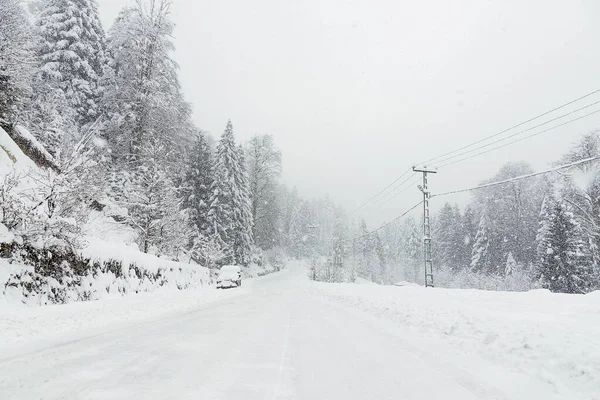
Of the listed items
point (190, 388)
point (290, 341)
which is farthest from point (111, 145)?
point (190, 388)

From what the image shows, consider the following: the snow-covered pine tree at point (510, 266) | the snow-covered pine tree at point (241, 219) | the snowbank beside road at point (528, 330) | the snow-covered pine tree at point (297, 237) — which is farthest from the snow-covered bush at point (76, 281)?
the snow-covered pine tree at point (297, 237)

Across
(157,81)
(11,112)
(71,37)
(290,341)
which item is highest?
(71,37)

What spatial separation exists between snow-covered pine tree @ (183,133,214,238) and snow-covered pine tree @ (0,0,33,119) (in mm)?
20084

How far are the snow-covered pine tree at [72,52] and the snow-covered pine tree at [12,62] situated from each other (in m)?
5.66

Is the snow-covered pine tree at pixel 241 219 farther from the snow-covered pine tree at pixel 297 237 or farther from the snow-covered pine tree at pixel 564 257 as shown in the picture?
the snow-covered pine tree at pixel 297 237

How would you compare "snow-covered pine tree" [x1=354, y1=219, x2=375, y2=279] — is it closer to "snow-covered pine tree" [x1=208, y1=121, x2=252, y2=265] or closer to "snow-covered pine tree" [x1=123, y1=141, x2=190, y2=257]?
"snow-covered pine tree" [x1=208, y1=121, x2=252, y2=265]

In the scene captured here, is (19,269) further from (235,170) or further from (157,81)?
(235,170)

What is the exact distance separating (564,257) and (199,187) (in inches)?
1341

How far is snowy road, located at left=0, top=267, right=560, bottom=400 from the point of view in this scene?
140 inches

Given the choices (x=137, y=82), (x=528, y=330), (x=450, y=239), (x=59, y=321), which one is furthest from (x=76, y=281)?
(x=450, y=239)

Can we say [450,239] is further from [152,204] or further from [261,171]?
[152,204]

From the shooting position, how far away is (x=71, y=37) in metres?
25.8

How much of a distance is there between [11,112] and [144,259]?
31.6 ft

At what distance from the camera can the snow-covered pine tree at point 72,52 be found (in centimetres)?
2497
